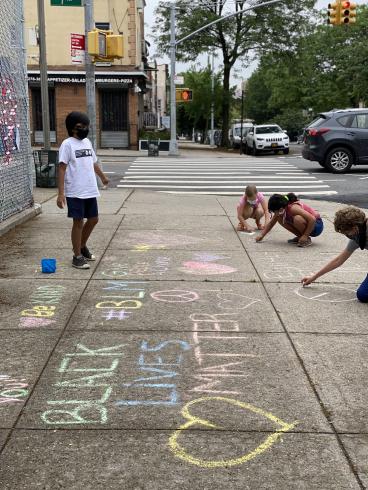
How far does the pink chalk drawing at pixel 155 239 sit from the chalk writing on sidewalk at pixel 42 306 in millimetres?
2091

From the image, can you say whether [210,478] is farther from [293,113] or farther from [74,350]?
[293,113]

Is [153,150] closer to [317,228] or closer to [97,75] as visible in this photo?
[97,75]

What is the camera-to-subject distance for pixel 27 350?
13.3 ft

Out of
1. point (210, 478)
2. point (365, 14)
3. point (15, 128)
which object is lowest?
point (210, 478)

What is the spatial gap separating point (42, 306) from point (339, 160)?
14366mm

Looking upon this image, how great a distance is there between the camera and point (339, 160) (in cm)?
1784

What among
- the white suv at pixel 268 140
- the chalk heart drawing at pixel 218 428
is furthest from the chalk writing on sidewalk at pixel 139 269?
the white suv at pixel 268 140

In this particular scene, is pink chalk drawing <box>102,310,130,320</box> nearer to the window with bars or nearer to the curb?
the curb

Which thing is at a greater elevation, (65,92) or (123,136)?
(65,92)

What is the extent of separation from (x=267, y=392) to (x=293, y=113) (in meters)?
74.4

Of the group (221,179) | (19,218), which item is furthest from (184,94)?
(19,218)

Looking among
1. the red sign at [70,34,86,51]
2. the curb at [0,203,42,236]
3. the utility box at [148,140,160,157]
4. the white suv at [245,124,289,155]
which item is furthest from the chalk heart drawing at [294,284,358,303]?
the white suv at [245,124,289,155]

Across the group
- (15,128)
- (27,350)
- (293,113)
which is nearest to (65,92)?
(15,128)

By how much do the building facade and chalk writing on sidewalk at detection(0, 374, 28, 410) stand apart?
31139mm
